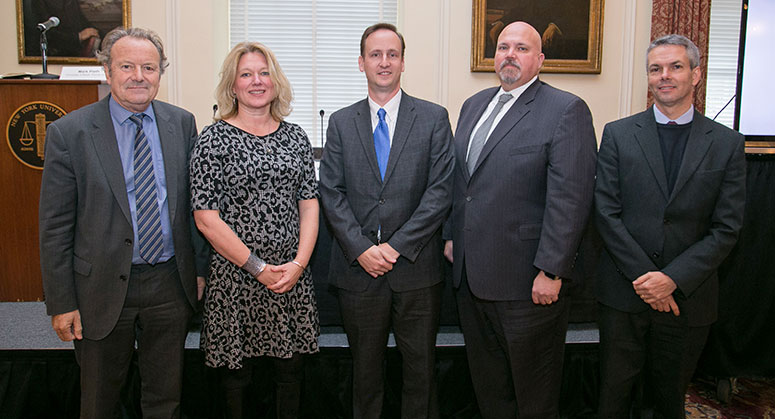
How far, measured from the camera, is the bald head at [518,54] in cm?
203

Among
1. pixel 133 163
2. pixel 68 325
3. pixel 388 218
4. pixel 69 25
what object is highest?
pixel 69 25

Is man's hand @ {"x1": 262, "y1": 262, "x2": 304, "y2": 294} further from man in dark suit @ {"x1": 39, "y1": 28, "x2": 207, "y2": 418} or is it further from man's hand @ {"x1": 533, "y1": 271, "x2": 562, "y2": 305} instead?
man's hand @ {"x1": 533, "y1": 271, "x2": 562, "y2": 305}

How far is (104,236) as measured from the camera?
1.83 meters

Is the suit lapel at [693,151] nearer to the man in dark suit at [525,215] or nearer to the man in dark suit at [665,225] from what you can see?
the man in dark suit at [665,225]

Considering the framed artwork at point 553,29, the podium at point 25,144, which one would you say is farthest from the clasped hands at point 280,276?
the framed artwork at point 553,29

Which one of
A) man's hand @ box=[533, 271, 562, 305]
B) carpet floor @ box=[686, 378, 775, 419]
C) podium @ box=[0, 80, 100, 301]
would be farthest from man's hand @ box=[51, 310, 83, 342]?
carpet floor @ box=[686, 378, 775, 419]

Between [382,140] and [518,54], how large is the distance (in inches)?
24.7

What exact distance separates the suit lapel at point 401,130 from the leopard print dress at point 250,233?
0.36m

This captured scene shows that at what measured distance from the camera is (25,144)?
3.01 meters

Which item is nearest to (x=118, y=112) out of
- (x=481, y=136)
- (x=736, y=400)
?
(x=481, y=136)

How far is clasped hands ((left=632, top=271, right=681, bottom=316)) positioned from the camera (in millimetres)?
1940

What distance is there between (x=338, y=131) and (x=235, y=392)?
1113 mm

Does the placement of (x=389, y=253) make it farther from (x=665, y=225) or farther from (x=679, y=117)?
(x=679, y=117)

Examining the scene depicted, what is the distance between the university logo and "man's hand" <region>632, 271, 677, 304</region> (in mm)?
3093
